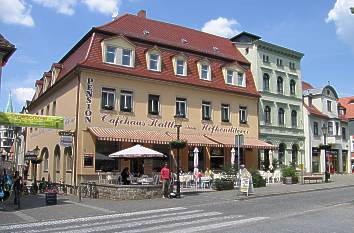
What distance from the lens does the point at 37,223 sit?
46.3 ft

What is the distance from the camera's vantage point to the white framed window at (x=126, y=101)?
29391 millimetres

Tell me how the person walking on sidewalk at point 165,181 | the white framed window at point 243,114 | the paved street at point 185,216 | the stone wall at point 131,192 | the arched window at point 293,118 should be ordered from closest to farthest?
the paved street at point 185,216 < the stone wall at point 131,192 < the person walking on sidewalk at point 165,181 < the white framed window at point 243,114 < the arched window at point 293,118

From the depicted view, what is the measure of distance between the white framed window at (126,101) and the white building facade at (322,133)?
2187 centimetres

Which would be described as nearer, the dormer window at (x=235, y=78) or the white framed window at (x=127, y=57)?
the white framed window at (x=127, y=57)

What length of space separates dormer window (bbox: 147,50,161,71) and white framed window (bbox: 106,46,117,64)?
9.57ft

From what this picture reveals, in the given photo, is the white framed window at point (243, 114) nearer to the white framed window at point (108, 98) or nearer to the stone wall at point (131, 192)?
the white framed window at point (108, 98)

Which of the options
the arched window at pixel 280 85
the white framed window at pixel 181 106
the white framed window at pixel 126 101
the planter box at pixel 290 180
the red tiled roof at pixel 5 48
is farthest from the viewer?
the arched window at pixel 280 85

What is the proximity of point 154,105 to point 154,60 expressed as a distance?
11.2ft

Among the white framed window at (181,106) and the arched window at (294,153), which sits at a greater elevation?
the white framed window at (181,106)

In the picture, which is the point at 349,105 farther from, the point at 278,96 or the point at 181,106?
the point at 181,106

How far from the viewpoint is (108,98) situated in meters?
28.9

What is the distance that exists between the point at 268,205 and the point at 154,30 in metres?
21.4

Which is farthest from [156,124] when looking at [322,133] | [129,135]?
[322,133]

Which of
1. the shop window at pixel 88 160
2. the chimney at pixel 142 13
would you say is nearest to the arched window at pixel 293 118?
the chimney at pixel 142 13
